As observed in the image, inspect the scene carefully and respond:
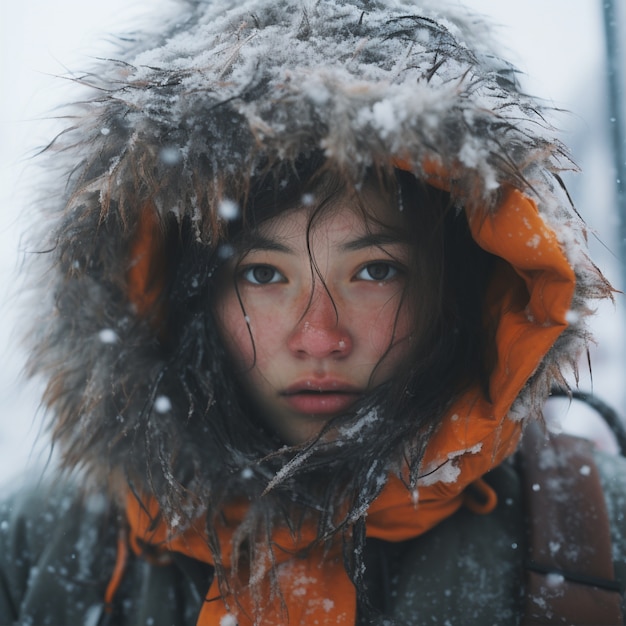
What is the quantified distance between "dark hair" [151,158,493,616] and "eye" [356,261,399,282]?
0.20ft

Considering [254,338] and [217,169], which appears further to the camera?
[254,338]

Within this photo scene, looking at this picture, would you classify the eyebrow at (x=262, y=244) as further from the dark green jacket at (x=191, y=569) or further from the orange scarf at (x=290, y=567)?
the dark green jacket at (x=191, y=569)

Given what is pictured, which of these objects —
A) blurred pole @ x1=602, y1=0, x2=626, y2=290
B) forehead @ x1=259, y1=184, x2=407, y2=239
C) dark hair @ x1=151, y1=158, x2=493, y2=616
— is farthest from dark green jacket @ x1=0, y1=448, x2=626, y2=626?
blurred pole @ x1=602, y1=0, x2=626, y2=290

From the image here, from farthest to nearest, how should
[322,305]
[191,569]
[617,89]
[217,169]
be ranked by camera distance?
[617,89] < [191,569] < [322,305] < [217,169]

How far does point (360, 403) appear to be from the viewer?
47.3 inches

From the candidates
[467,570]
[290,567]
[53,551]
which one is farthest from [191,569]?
[467,570]

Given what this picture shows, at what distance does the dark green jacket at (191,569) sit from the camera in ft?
3.96

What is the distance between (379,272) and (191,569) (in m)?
0.77

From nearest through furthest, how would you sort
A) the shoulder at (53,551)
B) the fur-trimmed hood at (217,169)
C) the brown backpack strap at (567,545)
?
1. the fur-trimmed hood at (217,169)
2. the brown backpack strap at (567,545)
3. the shoulder at (53,551)

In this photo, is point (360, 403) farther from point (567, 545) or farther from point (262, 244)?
point (567, 545)

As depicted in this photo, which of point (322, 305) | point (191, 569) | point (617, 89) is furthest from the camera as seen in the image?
point (617, 89)

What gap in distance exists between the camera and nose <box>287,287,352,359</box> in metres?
1.15

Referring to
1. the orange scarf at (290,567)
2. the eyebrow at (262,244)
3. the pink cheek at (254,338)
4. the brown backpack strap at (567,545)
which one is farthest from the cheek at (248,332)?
the brown backpack strap at (567,545)

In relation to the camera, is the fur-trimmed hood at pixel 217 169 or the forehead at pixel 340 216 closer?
the fur-trimmed hood at pixel 217 169
